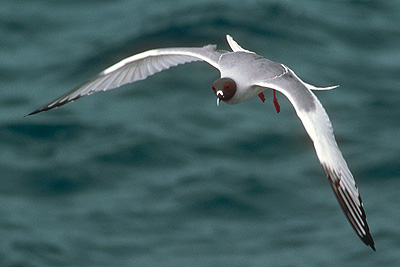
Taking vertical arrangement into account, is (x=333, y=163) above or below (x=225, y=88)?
below

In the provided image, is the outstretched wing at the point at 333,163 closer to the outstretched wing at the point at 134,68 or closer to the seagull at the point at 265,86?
the seagull at the point at 265,86

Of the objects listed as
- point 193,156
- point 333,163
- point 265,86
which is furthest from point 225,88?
point 193,156

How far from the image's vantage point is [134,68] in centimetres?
1031

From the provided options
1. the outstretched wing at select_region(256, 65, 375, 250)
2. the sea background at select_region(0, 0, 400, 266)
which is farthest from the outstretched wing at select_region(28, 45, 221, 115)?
the sea background at select_region(0, 0, 400, 266)

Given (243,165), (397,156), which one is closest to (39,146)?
(243,165)

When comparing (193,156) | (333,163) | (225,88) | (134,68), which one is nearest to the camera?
(333,163)

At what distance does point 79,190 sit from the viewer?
46.0 feet

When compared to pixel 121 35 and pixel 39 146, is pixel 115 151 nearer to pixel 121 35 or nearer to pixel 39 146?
pixel 39 146

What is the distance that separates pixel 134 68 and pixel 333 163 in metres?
2.97

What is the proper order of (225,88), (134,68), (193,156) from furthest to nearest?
(193,156), (134,68), (225,88)

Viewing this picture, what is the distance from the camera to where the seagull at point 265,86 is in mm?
8570

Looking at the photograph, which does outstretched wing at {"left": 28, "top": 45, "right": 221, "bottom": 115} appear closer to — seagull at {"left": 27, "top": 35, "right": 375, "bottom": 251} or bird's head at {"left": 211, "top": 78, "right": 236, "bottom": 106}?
seagull at {"left": 27, "top": 35, "right": 375, "bottom": 251}

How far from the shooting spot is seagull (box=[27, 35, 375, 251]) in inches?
337

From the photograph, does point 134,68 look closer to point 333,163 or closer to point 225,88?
point 225,88
